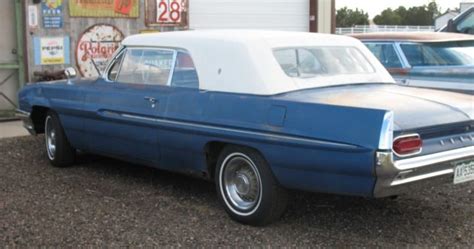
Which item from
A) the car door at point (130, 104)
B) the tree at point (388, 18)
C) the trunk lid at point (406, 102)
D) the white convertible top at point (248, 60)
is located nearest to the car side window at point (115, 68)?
the car door at point (130, 104)

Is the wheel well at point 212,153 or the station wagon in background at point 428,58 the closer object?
the wheel well at point 212,153

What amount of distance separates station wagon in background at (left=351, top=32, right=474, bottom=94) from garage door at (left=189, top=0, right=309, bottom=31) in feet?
14.9

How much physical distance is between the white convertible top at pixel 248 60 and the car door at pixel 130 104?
29 centimetres

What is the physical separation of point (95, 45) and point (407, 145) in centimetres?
801

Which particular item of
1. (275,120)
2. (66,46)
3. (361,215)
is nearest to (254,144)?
(275,120)

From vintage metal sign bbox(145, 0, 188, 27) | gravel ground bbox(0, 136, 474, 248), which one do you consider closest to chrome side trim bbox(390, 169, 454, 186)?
gravel ground bbox(0, 136, 474, 248)

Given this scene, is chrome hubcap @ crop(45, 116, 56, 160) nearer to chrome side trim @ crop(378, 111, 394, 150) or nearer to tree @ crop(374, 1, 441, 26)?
chrome side trim @ crop(378, 111, 394, 150)

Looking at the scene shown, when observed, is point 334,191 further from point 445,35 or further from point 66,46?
point 66,46

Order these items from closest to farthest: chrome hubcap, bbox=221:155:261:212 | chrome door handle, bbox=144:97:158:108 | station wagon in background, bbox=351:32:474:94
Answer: chrome hubcap, bbox=221:155:261:212 < chrome door handle, bbox=144:97:158:108 < station wagon in background, bbox=351:32:474:94

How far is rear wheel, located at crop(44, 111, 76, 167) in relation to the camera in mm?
6988

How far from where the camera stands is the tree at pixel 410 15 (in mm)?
80175

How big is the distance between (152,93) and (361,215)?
205 cm

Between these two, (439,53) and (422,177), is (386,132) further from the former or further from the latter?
(439,53)

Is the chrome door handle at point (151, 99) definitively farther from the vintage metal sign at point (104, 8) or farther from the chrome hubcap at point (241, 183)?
the vintage metal sign at point (104, 8)
